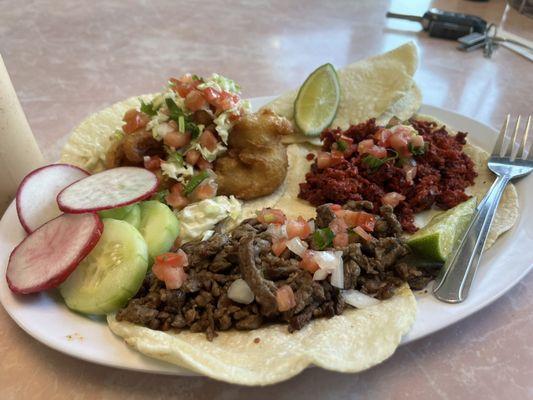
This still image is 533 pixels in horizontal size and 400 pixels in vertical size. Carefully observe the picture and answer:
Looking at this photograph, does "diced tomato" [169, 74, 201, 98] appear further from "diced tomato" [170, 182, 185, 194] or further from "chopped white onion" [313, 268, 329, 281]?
"chopped white onion" [313, 268, 329, 281]

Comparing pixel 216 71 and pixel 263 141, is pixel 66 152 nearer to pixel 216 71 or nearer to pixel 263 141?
pixel 263 141

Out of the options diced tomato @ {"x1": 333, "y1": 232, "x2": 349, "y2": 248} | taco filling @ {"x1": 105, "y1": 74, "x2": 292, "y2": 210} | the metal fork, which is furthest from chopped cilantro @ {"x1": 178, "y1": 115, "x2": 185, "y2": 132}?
the metal fork

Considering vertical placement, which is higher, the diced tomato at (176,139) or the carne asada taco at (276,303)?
the diced tomato at (176,139)

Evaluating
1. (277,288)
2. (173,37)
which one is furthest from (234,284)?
(173,37)

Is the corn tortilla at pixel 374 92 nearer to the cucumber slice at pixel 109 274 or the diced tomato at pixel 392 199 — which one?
the diced tomato at pixel 392 199

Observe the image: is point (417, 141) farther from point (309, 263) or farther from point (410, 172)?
point (309, 263)

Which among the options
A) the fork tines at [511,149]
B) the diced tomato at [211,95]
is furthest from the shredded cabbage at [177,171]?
the fork tines at [511,149]

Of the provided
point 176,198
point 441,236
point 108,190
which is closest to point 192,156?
point 176,198
